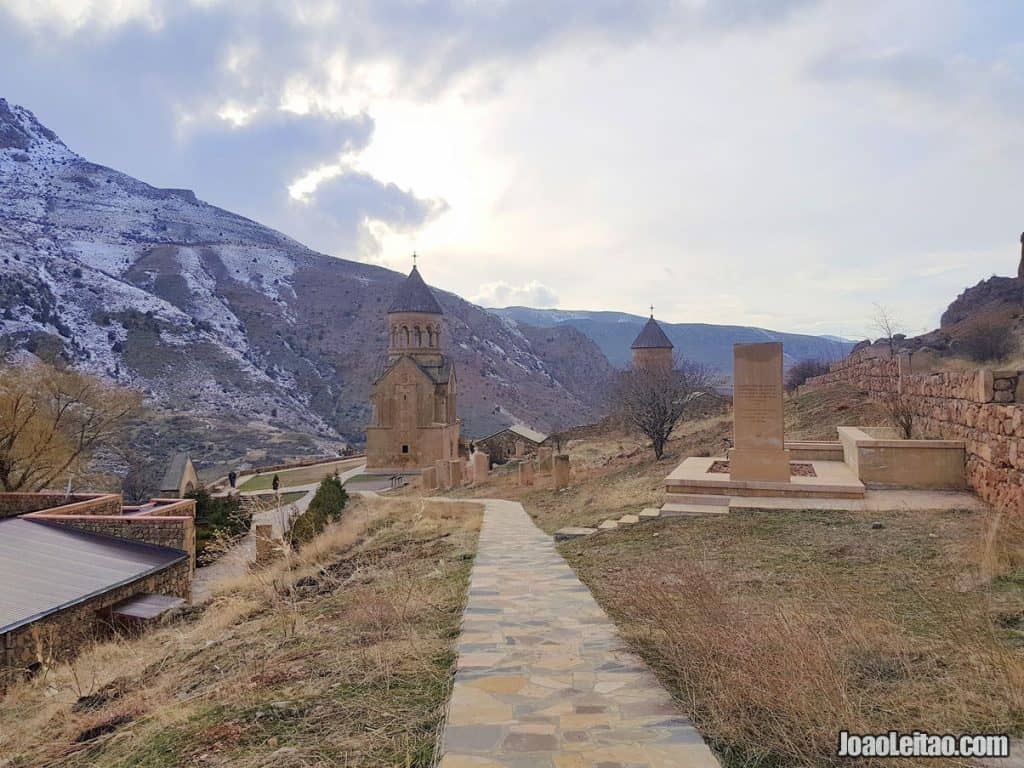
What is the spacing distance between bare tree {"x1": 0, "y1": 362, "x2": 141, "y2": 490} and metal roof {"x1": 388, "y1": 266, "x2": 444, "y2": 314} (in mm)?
13142

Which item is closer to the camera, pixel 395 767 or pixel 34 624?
pixel 395 767

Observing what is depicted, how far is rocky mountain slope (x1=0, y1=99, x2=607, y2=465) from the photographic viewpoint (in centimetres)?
5203

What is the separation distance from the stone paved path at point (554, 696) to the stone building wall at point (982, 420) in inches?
192

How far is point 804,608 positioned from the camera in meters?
4.03

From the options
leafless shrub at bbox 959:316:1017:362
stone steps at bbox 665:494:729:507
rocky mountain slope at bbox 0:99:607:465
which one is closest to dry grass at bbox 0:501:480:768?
stone steps at bbox 665:494:729:507

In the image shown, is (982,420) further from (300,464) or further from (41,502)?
(300,464)

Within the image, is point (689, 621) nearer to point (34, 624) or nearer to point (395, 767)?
point (395, 767)

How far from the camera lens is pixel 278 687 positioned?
3598 mm

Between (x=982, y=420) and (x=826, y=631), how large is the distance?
6.05m

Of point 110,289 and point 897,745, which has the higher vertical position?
point 110,289

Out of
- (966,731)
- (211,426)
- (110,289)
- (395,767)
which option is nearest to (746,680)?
(966,731)

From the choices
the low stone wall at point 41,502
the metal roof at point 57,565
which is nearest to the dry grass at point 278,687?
the metal roof at point 57,565

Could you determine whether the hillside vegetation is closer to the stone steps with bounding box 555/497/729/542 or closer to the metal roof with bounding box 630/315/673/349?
the stone steps with bounding box 555/497/729/542

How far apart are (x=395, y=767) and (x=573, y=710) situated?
2.72 ft
